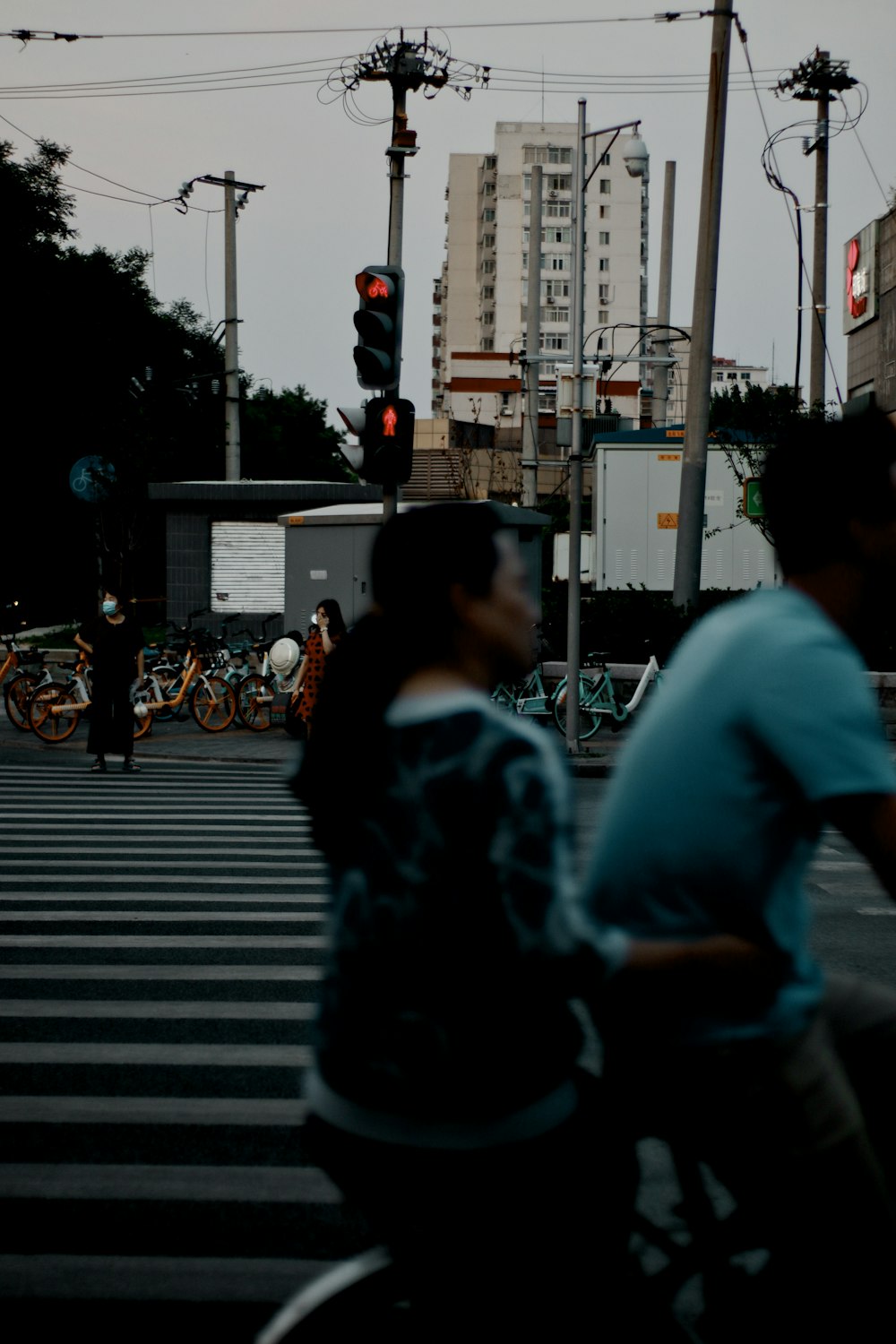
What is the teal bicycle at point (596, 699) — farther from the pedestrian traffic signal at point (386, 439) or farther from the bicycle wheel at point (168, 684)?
the pedestrian traffic signal at point (386, 439)

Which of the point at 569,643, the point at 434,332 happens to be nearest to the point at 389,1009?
the point at 569,643

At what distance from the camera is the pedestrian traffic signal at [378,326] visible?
11492 mm

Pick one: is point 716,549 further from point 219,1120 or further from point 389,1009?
point 389,1009

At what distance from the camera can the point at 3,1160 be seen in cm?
444

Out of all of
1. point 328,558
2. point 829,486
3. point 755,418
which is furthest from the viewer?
point 755,418

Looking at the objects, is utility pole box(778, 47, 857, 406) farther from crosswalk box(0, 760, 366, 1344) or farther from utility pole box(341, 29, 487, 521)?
crosswalk box(0, 760, 366, 1344)

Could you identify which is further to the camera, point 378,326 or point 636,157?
point 636,157

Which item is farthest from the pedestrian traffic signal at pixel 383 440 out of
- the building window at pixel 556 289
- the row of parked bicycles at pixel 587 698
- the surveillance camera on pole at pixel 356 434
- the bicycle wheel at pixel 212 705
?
the building window at pixel 556 289

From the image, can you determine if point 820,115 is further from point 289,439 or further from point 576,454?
point 289,439

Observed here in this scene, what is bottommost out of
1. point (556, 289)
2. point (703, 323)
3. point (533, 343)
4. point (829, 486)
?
point (829, 486)

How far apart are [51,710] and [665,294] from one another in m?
20.2

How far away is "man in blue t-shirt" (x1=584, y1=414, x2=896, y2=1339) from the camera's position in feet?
6.84

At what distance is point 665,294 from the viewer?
115 feet

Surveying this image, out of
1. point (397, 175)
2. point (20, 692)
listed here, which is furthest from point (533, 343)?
point (397, 175)
